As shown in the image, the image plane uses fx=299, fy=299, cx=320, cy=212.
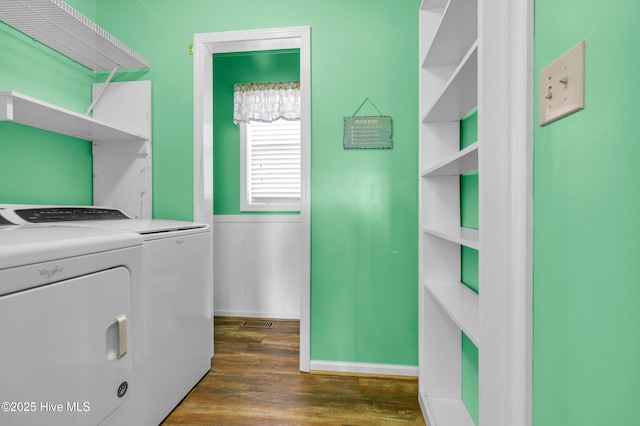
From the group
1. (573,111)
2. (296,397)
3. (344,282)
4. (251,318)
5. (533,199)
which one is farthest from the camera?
(251,318)

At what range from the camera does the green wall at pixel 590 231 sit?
1.54 ft

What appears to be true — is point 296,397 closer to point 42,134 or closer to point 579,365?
point 579,365

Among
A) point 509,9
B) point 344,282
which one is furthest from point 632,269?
point 344,282

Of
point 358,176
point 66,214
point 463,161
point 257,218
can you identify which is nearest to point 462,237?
point 463,161

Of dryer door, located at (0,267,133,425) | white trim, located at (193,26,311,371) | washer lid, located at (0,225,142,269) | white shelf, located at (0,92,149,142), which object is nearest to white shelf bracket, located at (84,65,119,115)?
white shelf, located at (0,92,149,142)

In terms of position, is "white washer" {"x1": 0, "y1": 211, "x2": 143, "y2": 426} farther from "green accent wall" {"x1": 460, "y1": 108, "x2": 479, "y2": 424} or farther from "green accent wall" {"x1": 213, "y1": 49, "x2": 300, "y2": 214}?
"green accent wall" {"x1": 213, "y1": 49, "x2": 300, "y2": 214}

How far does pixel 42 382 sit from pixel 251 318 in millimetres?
2127

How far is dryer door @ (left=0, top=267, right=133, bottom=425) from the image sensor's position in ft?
2.46

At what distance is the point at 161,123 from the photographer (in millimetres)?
2086

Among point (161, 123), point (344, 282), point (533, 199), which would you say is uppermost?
point (161, 123)

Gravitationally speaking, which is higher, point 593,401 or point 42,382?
point 593,401

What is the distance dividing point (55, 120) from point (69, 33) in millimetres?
504

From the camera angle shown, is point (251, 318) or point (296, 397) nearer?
point (296, 397)

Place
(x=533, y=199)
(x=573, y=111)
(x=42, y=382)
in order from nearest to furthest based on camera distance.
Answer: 1. (x=573, y=111)
2. (x=533, y=199)
3. (x=42, y=382)
